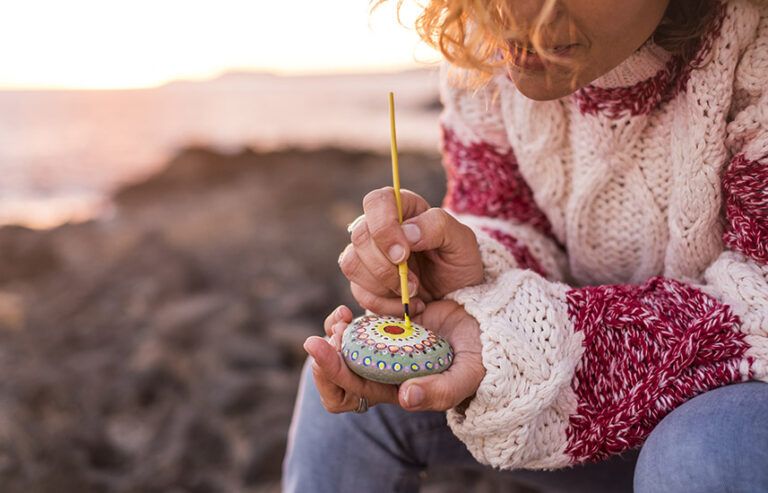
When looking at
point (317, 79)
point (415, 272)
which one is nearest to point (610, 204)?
point (415, 272)

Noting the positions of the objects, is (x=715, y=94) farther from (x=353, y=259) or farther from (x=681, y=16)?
(x=353, y=259)

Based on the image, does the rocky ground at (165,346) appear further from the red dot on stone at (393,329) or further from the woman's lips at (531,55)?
the woman's lips at (531,55)

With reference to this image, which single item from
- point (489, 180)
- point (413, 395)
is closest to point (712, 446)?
point (413, 395)

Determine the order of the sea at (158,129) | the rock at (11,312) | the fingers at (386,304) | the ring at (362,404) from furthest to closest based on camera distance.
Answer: the sea at (158,129), the rock at (11,312), the fingers at (386,304), the ring at (362,404)

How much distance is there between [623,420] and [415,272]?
379mm

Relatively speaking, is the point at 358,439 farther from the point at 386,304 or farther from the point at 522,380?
the point at 522,380

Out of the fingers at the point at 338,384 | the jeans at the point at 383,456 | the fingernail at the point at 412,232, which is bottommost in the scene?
the jeans at the point at 383,456

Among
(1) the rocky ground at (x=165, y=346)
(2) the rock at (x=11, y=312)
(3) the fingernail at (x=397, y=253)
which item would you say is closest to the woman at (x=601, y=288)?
(3) the fingernail at (x=397, y=253)

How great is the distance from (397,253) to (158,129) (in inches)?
742

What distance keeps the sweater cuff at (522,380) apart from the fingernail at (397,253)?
13cm

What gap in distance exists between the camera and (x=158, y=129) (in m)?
18.7

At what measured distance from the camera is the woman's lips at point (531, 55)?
0.98m

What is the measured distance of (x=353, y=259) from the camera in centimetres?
111

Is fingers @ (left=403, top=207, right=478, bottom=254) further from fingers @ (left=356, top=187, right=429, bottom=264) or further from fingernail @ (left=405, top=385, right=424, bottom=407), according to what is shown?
fingernail @ (left=405, top=385, right=424, bottom=407)
